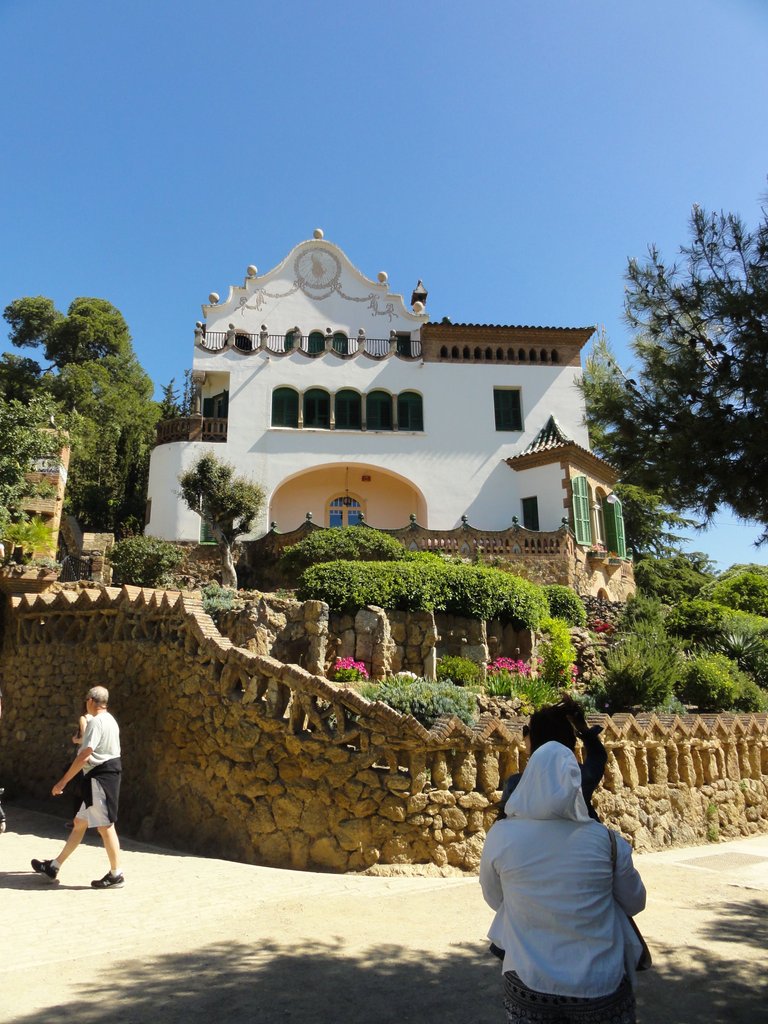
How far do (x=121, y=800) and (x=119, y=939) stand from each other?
407cm

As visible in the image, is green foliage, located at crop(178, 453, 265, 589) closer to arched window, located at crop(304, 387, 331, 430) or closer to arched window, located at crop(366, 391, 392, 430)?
arched window, located at crop(304, 387, 331, 430)

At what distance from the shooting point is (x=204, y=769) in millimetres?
8195

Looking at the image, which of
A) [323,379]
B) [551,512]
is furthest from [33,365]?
[551,512]

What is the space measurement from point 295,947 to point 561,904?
3.28 meters

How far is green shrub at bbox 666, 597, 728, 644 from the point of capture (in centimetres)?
1822

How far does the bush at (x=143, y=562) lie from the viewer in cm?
2006

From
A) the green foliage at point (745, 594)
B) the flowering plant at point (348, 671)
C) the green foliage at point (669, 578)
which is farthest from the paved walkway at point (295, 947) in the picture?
the green foliage at point (669, 578)

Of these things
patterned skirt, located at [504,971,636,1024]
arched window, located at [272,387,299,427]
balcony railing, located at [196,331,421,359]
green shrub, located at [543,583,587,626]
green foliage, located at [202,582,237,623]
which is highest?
balcony railing, located at [196,331,421,359]

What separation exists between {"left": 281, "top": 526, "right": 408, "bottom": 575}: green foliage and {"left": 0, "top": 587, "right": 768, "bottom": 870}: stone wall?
824 centimetres

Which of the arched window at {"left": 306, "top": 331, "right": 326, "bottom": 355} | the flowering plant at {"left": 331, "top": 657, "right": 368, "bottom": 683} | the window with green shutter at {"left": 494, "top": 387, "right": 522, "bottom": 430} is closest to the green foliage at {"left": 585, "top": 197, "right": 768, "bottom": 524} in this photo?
the flowering plant at {"left": 331, "top": 657, "right": 368, "bottom": 683}

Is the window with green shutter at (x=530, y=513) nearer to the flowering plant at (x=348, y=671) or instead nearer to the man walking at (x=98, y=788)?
the flowering plant at (x=348, y=671)

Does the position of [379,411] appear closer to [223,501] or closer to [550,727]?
[223,501]

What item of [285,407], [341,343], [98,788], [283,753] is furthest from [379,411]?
[98,788]

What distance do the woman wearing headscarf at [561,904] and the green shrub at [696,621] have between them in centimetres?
1664
